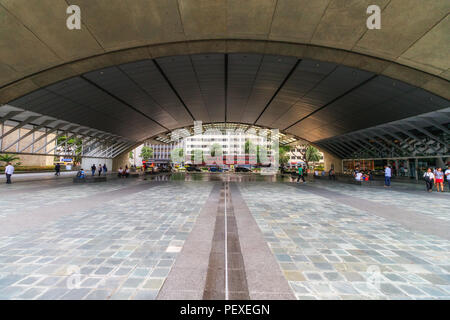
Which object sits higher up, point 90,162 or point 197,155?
point 197,155

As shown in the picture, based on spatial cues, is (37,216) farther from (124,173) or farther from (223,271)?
(124,173)

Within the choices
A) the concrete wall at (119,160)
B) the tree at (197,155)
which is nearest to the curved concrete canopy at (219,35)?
the concrete wall at (119,160)

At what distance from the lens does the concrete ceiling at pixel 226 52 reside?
7918 mm

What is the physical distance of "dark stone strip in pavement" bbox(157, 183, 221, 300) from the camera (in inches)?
90.2

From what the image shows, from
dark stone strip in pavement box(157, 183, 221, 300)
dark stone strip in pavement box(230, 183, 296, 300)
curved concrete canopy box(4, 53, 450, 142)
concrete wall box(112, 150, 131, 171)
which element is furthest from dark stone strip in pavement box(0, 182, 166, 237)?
concrete wall box(112, 150, 131, 171)

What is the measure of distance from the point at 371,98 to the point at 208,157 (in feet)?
205

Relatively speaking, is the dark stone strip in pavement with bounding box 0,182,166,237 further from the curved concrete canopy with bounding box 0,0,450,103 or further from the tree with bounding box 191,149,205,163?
the tree with bounding box 191,149,205,163

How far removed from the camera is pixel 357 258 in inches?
129

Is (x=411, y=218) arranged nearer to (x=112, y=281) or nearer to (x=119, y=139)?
(x=112, y=281)

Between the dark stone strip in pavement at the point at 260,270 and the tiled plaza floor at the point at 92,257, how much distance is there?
124 cm

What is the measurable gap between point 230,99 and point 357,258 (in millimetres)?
22140

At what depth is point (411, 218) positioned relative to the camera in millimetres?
5867

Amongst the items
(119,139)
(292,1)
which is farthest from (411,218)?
(119,139)

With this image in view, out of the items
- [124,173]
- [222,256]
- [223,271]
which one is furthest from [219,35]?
[124,173]
